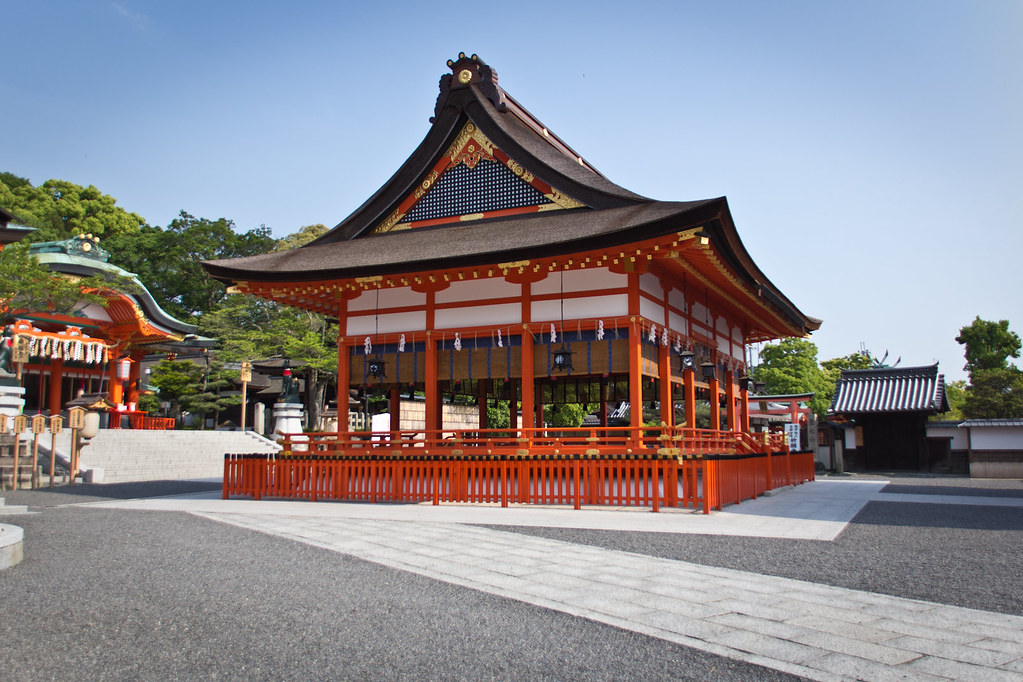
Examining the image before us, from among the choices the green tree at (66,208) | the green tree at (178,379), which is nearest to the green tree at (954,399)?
the green tree at (178,379)

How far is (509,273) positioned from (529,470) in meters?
4.14

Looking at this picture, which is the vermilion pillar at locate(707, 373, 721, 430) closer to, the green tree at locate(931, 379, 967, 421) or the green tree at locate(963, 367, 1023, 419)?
the green tree at locate(963, 367, 1023, 419)

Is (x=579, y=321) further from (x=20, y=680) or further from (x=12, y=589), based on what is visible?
(x=20, y=680)

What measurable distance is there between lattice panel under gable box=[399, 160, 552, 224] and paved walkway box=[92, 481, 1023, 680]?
8.08m

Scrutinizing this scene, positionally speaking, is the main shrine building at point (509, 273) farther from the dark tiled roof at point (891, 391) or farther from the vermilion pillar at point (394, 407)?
the dark tiled roof at point (891, 391)

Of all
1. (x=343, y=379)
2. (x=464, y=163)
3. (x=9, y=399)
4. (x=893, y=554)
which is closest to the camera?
(x=893, y=554)

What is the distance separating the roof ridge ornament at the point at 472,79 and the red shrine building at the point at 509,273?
44mm

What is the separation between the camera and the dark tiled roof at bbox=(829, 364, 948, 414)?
26.8 meters

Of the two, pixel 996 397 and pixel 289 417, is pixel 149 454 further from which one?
pixel 996 397

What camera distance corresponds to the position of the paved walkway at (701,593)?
14.1 ft

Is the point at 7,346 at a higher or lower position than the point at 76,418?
higher

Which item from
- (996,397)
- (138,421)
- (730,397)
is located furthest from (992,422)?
(138,421)

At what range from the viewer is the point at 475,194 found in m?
17.3

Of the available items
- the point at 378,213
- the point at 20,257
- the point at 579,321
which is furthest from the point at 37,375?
the point at 579,321
